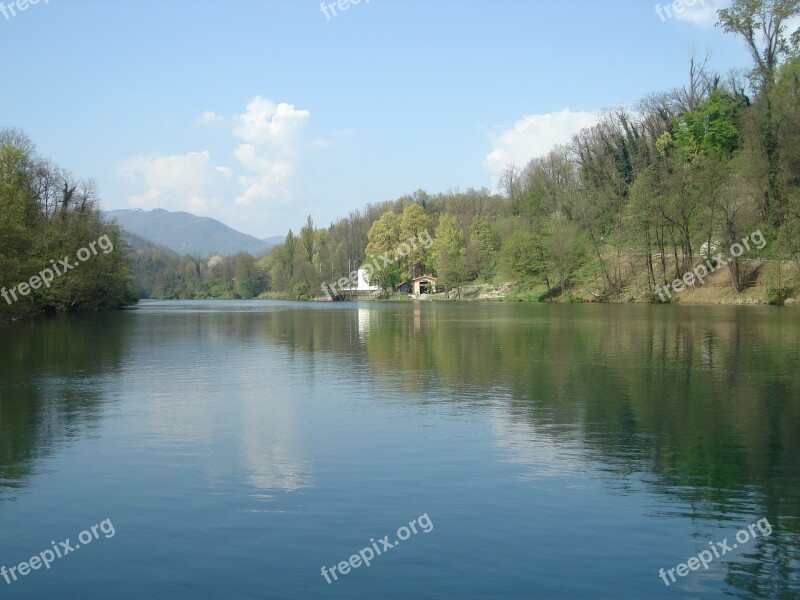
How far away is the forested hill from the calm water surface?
2913 centimetres

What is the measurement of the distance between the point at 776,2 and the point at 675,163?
20122 millimetres

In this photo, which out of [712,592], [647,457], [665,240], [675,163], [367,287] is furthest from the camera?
[367,287]

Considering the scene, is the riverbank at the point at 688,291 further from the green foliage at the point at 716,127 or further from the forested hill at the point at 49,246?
the forested hill at the point at 49,246

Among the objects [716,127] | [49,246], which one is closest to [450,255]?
[716,127]

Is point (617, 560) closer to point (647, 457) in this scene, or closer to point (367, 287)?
point (647, 457)

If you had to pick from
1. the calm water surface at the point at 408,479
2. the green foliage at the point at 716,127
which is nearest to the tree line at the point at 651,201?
the green foliage at the point at 716,127

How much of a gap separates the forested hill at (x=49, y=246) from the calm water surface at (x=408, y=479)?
29133 millimetres

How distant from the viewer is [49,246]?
6438 centimetres

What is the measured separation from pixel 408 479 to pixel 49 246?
62.5 m

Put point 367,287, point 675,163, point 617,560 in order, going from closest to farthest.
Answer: point 617,560
point 675,163
point 367,287

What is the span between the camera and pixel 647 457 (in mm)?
11961

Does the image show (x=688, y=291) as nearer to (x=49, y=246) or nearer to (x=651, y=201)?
(x=651, y=201)

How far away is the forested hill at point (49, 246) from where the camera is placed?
157ft

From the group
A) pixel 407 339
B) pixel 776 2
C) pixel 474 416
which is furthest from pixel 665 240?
pixel 474 416
